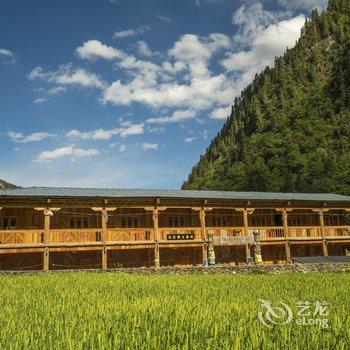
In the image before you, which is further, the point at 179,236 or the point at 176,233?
the point at 176,233

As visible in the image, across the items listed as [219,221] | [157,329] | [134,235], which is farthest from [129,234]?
[157,329]

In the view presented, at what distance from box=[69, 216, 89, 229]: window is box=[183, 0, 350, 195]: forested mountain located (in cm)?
4296

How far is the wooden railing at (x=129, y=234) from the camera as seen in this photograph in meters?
26.1

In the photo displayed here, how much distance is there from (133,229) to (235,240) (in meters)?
6.66

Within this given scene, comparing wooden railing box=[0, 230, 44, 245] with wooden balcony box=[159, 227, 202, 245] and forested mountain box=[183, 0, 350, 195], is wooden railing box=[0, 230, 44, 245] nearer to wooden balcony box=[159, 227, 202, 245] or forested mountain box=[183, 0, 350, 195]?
wooden balcony box=[159, 227, 202, 245]

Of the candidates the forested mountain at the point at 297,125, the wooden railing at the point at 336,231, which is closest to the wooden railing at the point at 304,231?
the wooden railing at the point at 336,231

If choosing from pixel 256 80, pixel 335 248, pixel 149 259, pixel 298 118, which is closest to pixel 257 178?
pixel 298 118

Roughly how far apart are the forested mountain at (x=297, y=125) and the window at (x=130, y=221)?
39.8m

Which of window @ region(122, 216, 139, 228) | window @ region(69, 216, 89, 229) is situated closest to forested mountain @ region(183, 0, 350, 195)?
window @ region(122, 216, 139, 228)

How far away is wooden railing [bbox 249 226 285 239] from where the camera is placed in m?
29.5

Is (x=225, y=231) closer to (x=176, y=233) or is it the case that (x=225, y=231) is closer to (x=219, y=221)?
(x=219, y=221)

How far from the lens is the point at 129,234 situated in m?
26.5

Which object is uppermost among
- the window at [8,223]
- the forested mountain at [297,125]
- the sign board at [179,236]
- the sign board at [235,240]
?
the forested mountain at [297,125]

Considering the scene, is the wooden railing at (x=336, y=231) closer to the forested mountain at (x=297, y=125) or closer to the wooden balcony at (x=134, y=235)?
the wooden balcony at (x=134, y=235)
